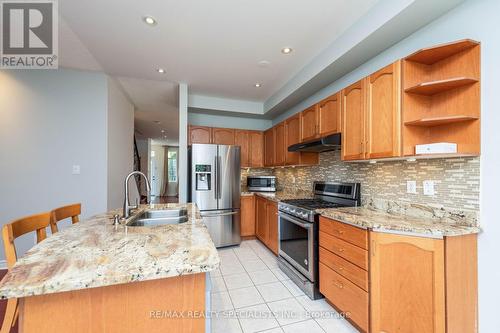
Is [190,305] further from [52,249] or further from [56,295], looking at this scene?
[52,249]

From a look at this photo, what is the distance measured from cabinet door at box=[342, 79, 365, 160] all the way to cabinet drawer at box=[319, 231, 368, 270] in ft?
2.64

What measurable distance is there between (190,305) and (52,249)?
2.33 ft

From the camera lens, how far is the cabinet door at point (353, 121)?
2.02 m

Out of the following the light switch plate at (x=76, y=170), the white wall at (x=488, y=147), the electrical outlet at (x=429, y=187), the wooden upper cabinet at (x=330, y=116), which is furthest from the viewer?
the light switch plate at (x=76, y=170)

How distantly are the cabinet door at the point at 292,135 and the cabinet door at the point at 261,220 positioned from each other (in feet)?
2.66

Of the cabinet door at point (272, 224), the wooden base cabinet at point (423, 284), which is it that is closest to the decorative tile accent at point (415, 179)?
the wooden base cabinet at point (423, 284)

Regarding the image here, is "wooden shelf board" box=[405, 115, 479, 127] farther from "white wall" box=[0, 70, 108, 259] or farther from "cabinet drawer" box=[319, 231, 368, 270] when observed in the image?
"white wall" box=[0, 70, 108, 259]

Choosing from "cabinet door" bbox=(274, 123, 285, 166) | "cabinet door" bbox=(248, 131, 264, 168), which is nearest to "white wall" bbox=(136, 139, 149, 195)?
"cabinet door" bbox=(248, 131, 264, 168)

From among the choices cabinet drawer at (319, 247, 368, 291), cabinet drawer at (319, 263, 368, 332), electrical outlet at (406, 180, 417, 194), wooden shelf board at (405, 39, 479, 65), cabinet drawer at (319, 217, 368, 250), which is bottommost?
cabinet drawer at (319, 263, 368, 332)

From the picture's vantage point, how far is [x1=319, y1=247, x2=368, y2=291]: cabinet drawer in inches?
63.0

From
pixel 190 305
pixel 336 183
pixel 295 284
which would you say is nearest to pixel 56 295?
pixel 190 305

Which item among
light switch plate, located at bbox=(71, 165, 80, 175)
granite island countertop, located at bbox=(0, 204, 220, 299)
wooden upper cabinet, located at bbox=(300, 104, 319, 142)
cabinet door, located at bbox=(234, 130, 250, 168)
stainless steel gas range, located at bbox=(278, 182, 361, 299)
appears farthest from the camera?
cabinet door, located at bbox=(234, 130, 250, 168)

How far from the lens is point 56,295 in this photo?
79 centimetres

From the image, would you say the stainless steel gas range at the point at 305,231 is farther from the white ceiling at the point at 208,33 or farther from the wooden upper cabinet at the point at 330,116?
the white ceiling at the point at 208,33
